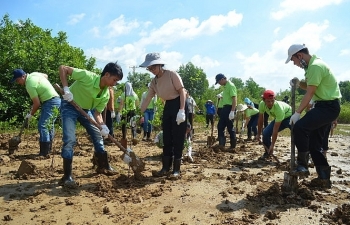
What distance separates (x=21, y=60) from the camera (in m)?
14.5

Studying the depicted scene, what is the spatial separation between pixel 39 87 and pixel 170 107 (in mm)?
2711

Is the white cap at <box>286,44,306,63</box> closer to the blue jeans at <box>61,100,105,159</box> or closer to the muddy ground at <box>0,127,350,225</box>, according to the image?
the muddy ground at <box>0,127,350,225</box>

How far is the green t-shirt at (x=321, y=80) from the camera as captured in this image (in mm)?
3854

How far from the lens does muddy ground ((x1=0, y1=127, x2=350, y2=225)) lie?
3320 millimetres

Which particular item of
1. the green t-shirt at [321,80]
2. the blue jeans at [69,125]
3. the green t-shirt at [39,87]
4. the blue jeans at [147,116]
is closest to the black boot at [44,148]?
the green t-shirt at [39,87]

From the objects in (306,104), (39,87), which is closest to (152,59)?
(306,104)

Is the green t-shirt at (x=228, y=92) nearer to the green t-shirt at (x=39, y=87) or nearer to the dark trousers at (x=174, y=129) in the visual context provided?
the dark trousers at (x=174, y=129)

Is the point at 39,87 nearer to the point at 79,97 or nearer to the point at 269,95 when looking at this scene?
the point at 79,97

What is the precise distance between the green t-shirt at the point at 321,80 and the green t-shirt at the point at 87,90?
9.00ft

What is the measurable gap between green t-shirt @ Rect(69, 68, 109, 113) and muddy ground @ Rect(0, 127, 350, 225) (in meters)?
1.14

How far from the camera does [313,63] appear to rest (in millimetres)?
3922

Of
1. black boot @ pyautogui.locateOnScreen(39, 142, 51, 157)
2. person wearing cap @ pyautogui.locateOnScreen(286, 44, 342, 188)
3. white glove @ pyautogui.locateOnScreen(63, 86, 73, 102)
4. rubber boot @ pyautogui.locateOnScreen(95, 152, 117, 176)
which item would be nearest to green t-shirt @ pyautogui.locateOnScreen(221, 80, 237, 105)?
person wearing cap @ pyautogui.locateOnScreen(286, 44, 342, 188)

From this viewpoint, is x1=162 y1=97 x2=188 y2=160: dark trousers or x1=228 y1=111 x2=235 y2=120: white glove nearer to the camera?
x1=162 y1=97 x2=188 y2=160: dark trousers

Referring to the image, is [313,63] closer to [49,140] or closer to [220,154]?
[220,154]
